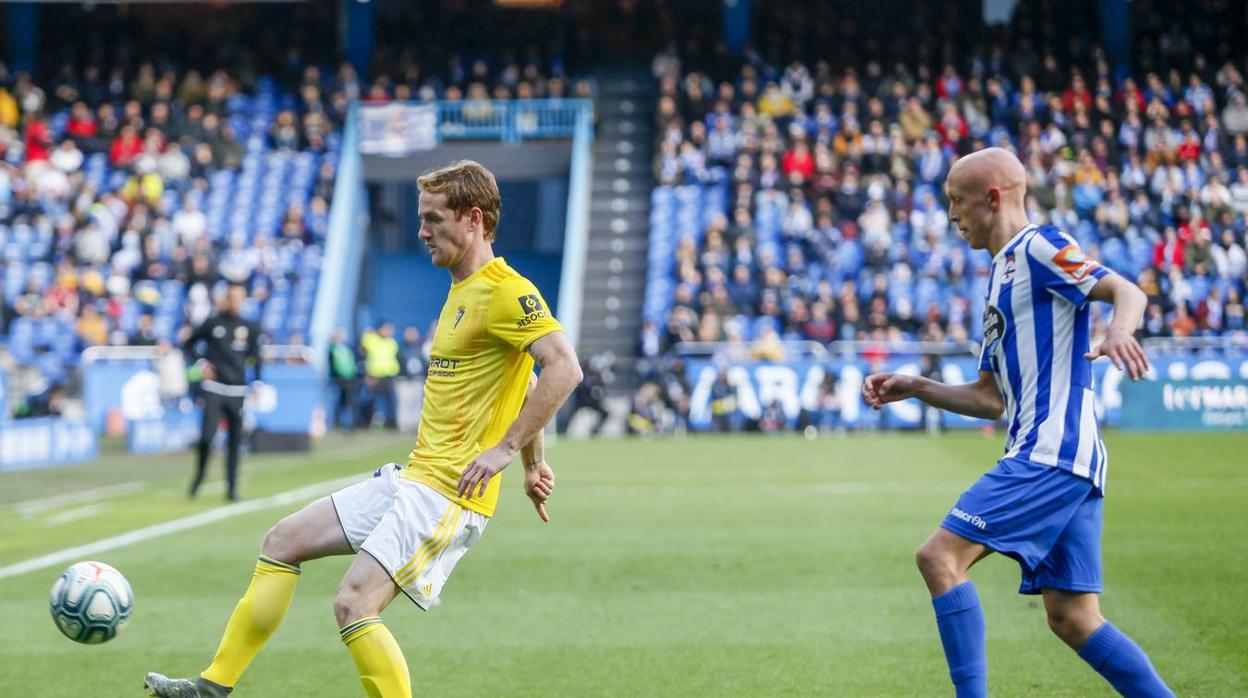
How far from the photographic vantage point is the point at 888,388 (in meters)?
5.98

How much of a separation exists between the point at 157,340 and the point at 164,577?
66.6 ft

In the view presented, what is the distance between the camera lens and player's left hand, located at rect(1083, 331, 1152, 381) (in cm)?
471

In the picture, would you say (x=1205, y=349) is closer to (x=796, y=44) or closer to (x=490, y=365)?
(x=796, y=44)

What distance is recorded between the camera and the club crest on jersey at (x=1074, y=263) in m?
5.16

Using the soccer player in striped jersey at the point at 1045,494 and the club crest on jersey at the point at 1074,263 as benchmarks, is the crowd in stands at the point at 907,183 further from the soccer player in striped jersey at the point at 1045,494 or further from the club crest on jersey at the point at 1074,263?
the club crest on jersey at the point at 1074,263

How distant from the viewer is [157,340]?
30047 mm

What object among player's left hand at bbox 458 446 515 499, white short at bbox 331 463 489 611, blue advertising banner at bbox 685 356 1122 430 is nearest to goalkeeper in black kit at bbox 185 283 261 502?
white short at bbox 331 463 489 611

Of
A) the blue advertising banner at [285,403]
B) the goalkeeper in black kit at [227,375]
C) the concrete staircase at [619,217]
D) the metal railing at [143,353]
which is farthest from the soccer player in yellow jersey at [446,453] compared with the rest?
the concrete staircase at [619,217]

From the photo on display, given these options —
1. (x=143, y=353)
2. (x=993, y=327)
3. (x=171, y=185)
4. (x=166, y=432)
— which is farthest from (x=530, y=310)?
(x=171, y=185)

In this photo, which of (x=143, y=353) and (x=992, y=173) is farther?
(x=143, y=353)

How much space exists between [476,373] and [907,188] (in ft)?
89.4

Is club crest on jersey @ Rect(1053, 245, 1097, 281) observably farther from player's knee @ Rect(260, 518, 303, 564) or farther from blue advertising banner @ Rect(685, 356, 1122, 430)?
blue advertising banner @ Rect(685, 356, 1122, 430)

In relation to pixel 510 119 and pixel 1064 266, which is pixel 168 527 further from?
pixel 510 119

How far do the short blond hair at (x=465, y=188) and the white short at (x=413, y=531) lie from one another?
1.00m
